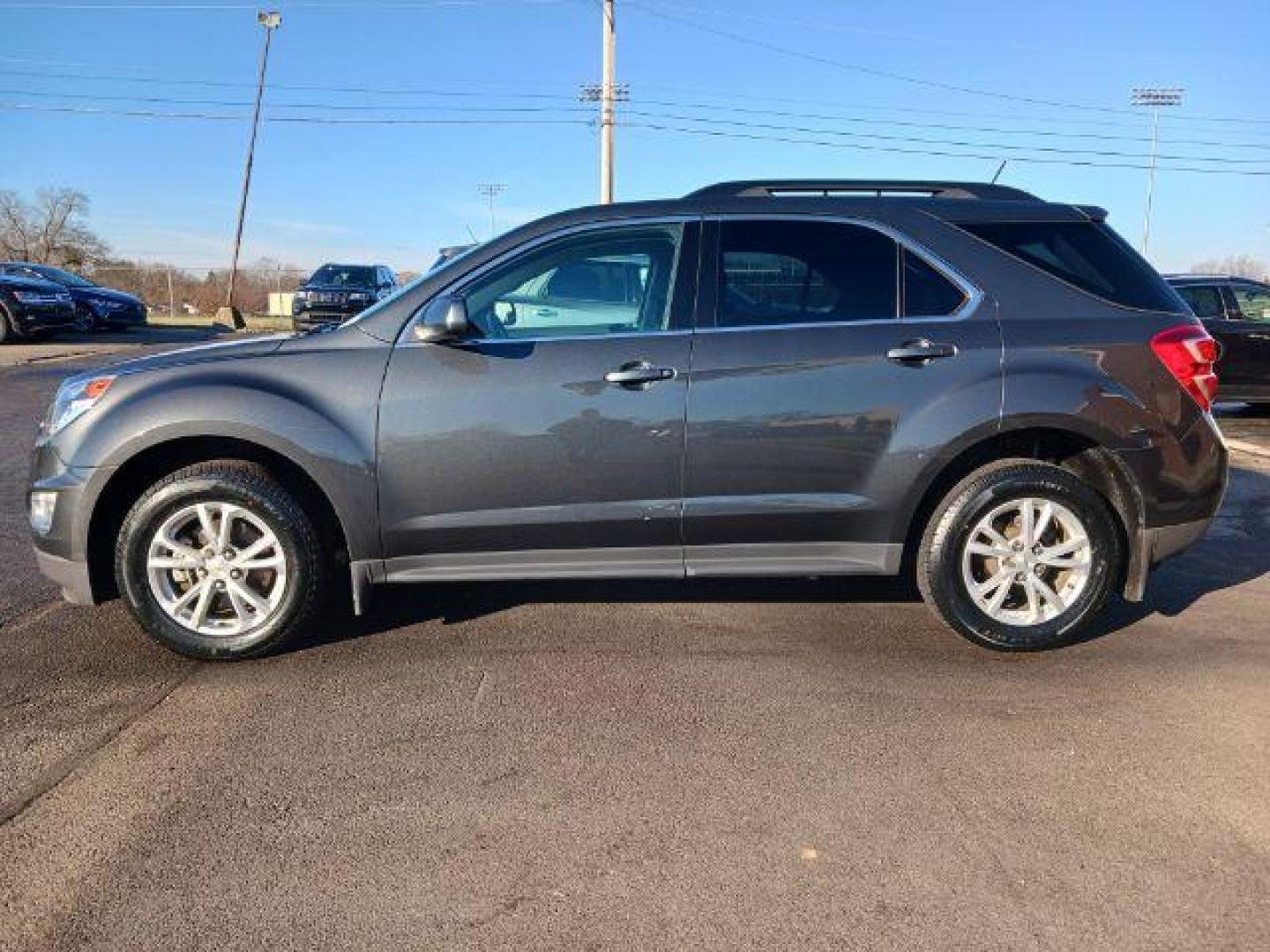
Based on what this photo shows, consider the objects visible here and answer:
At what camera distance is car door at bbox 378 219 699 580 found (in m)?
3.84

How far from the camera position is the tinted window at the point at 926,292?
4035mm

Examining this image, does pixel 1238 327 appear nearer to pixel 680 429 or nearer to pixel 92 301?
pixel 680 429

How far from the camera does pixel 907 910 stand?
2.39m

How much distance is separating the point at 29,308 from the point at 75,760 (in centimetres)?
1873

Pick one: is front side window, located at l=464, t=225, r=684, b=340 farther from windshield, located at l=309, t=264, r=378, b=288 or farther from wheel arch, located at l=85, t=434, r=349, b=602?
windshield, located at l=309, t=264, r=378, b=288

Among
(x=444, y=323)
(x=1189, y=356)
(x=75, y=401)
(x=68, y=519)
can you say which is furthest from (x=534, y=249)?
(x=1189, y=356)

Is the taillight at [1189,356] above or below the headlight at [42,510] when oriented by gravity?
above

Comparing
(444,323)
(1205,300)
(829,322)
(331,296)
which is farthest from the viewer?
(331,296)

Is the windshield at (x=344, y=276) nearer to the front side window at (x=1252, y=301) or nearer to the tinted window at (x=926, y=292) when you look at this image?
the front side window at (x=1252, y=301)

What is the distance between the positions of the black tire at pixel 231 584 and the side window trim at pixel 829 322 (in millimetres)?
1866

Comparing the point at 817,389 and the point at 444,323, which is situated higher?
the point at 444,323

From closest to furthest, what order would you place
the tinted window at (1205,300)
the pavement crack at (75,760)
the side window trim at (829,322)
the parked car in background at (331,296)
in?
the pavement crack at (75,760) → the side window trim at (829,322) → the tinted window at (1205,300) → the parked car in background at (331,296)

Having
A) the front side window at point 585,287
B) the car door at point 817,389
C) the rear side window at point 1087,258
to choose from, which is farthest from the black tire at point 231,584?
the rear side window at point 1087,258

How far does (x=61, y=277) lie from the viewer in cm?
2280
